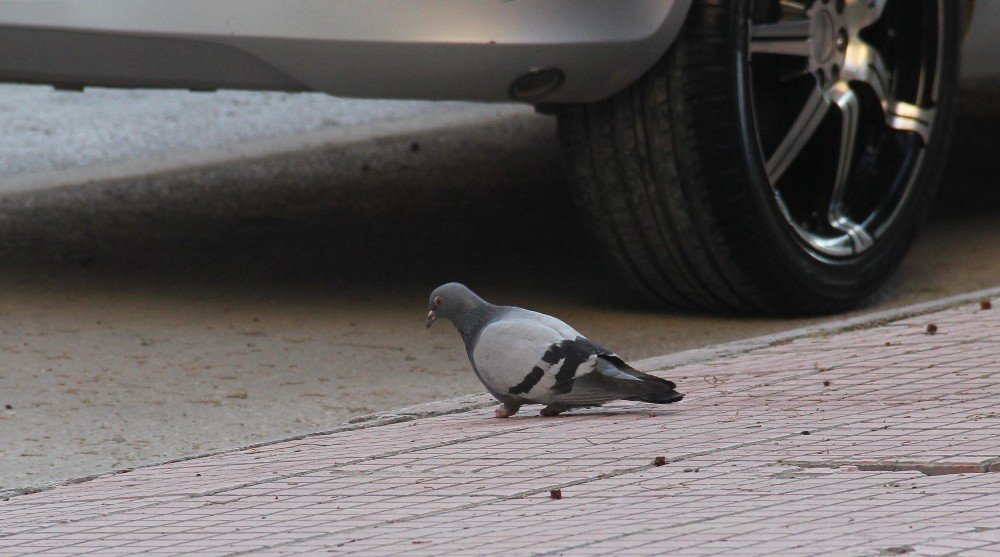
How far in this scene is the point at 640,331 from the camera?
17.9 feet

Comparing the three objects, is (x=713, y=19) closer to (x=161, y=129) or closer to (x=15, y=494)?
(x=15, y=494)

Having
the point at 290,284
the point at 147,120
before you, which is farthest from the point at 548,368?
the point at 147,120

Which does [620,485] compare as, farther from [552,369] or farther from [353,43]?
[353,43]

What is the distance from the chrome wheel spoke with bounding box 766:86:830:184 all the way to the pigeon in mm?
1496

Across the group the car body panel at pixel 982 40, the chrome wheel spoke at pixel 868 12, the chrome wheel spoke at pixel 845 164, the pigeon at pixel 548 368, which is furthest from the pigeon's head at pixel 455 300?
the car body panel at pixel 982 40

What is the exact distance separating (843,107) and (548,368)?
76.7 inches

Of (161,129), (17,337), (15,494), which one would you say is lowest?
(161,129)

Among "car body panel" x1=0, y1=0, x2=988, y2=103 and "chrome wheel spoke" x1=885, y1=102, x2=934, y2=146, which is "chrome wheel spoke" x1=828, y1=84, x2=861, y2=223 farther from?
"car body panel" x1=0, y1=0, x2=988, y2=103

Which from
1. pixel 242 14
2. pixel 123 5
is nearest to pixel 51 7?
pixel 123 5

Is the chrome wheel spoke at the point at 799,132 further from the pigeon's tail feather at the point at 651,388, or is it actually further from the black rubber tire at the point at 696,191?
the pigeon's tail feather at the point at 651,388

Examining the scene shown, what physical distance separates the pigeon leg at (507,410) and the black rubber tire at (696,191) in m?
1.20

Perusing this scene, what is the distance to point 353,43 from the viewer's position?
4.82m

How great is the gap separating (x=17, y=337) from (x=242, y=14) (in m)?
1.22

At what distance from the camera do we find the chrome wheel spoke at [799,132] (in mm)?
5340
